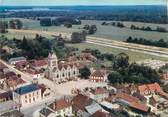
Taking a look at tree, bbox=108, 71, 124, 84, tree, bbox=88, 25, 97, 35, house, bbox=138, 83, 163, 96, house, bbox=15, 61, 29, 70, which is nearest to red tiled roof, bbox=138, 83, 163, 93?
house, bbox=138, 83, 163, 96

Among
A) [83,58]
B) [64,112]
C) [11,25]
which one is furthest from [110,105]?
[11,25]

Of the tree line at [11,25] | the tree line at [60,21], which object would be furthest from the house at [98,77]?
the tree line at [11,25]

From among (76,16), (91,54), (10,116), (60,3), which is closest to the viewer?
(10,116)

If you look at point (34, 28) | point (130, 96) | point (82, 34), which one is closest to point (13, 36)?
point (34, 28)

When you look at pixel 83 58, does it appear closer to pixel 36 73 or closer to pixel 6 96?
pixel 36 73

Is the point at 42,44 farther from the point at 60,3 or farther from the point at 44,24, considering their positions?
the point at 60,3

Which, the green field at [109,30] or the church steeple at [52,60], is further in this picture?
the green field at [109,30]

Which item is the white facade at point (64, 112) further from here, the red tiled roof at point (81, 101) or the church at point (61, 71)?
the church at point (61, 71)
